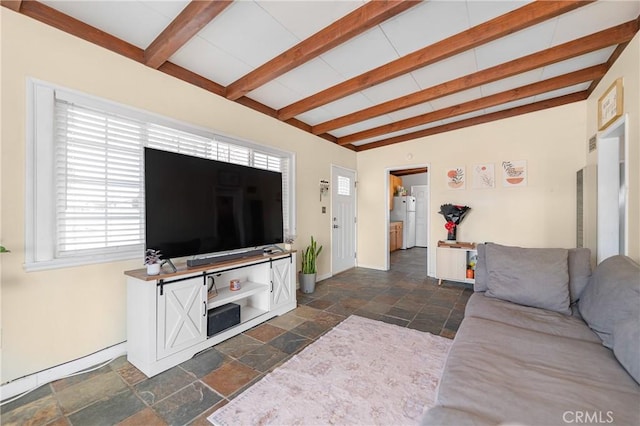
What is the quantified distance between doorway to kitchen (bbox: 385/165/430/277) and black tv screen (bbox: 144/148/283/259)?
5208 mm

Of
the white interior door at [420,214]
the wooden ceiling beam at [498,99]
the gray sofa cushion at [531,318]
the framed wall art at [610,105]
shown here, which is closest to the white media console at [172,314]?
the gray sofa cushion at [531,318]

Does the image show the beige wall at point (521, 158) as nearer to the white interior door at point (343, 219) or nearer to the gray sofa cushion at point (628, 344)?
the white interior door at point (343, 219)

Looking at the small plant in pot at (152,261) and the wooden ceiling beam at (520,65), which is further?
the wooden ceiling beam at (520,65)

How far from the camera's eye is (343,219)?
4.91 metres

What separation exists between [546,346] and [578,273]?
88 cm

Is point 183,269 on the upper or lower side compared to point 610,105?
lower

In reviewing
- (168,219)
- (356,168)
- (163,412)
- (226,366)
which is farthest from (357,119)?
(163,412)

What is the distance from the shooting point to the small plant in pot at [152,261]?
191 centimetres

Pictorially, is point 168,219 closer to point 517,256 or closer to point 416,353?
point 416,353

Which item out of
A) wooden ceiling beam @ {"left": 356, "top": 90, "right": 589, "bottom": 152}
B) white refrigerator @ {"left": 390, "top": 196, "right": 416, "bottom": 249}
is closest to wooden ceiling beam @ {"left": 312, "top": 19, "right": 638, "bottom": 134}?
wooden ceiling beam @ {"left": 356, "top": 90, "right": 589, "bottom": 152}

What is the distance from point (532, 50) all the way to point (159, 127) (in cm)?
358

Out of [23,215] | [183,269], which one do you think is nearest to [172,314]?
[183,269]

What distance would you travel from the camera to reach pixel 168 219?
2.04 meters

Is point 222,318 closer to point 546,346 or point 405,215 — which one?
point 546,346
